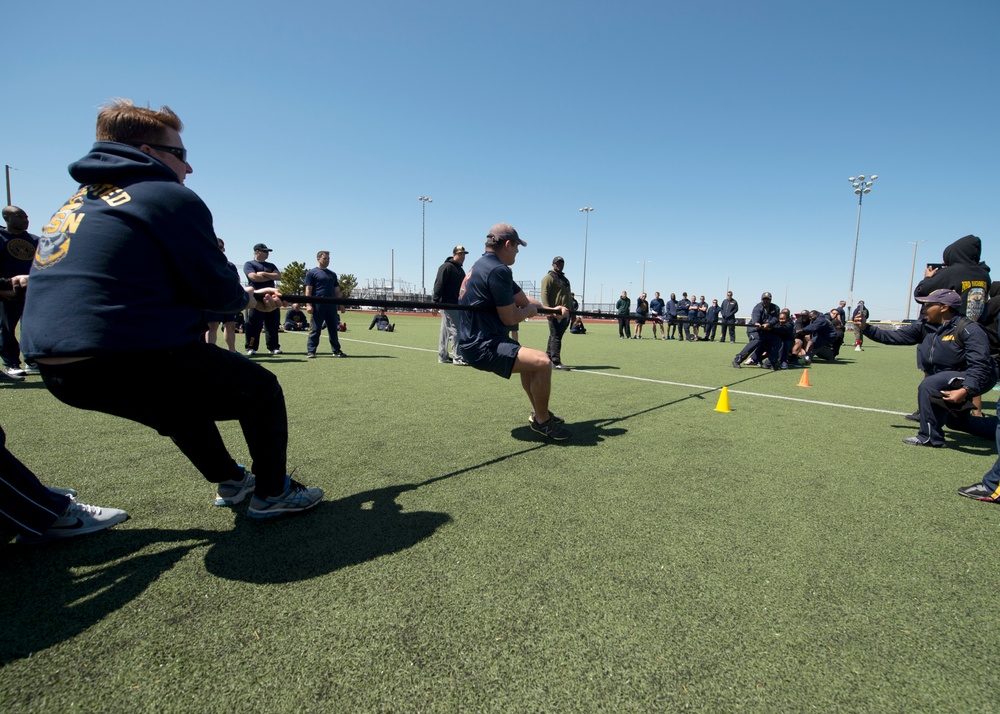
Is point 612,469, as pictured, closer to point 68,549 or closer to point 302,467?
point 302,467

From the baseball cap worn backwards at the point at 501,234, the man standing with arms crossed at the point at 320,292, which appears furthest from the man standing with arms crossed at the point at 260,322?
the baseball cap worn backwards at the point at 501,234

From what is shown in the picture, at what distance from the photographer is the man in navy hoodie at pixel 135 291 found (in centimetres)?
164

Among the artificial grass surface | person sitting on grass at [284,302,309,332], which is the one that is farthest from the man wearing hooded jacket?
person sitting on grass at [284,302,309,332]

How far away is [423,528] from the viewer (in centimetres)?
227

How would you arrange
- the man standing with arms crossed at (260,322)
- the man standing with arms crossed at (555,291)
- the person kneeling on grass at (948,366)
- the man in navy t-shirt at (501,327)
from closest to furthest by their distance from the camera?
the man in navy t-shirt at (501,327) → the person kneeling on grass at (948,366) → the man standing with arms crossed at (260,322) → the man standing with arms crossed at (555,291)

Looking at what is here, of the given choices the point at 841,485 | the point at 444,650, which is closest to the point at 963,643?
the point at 841,485

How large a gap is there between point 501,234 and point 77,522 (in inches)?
124

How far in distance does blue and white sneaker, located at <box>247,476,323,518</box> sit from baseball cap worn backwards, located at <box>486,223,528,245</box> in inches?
95.5

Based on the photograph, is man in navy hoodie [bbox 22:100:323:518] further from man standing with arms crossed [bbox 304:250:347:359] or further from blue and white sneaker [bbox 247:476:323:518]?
man standing with arms crossed [bbox 304:250:347:359]

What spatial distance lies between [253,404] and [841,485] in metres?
3.45

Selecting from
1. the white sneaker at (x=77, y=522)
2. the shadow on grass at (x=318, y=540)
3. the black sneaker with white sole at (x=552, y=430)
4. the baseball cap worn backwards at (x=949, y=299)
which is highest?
the baseball cap worn backwards at (x=949, y=299)

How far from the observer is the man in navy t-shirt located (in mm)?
3697

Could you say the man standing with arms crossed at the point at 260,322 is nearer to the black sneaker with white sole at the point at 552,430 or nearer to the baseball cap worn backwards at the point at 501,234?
the baseball cap worn backwards at the point at 501,234

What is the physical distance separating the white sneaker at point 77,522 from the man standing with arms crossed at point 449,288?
18.0 feet
